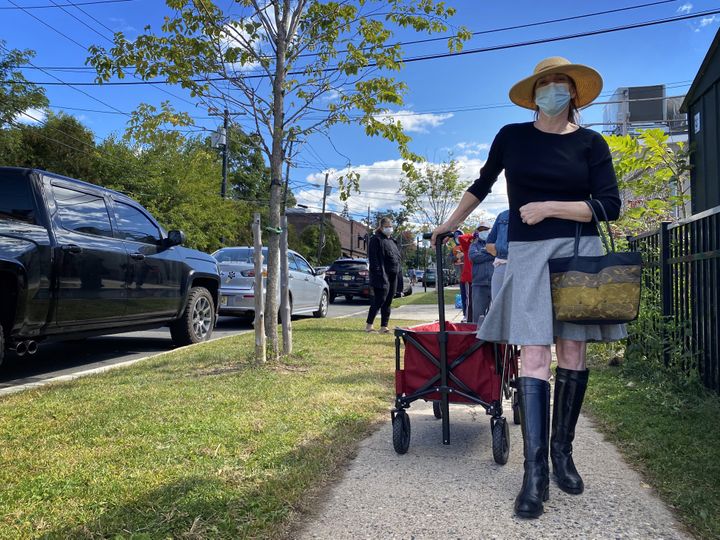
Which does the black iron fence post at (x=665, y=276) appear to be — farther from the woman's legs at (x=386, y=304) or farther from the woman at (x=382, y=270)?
the woman's legs at (x=386, y=304)

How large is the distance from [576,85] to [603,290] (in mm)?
1049

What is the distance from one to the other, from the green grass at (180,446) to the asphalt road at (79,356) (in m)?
0.96

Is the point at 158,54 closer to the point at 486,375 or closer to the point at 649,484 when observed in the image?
the point at 486,375

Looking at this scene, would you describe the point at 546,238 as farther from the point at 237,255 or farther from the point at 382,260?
the point at 237,255

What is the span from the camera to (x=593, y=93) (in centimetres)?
276

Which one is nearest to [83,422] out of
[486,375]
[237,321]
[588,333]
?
[486,375]

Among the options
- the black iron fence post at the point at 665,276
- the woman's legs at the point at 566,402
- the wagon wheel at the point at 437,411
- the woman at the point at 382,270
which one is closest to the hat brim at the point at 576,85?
the woman's legs at the point at 566,402

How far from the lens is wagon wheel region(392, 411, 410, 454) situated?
3.12 m

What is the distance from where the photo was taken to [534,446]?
243 cm

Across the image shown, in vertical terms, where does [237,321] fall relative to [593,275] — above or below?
below

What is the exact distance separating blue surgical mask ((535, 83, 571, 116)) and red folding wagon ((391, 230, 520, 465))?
0.86m

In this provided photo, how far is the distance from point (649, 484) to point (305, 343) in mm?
5116

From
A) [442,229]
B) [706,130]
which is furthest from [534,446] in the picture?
[706,130]

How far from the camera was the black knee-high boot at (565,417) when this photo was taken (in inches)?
105
